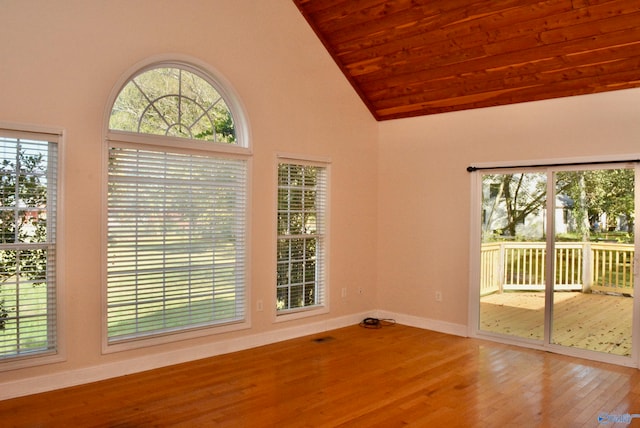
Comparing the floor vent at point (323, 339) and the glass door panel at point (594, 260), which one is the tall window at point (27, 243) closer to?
the floor vent at point (323, 339)

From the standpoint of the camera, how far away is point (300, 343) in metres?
5.09

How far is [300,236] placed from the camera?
545 centimetres

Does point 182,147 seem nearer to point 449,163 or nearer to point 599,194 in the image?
point 449,163

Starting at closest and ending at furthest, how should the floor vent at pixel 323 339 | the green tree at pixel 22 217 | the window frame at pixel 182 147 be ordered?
the green tree at pixel 22 217 < the window frame at pixel 182 147 < the floor vent at pixel 323 339

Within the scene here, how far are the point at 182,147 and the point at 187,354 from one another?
6.05 ft

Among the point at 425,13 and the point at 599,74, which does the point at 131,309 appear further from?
the point at 599,74

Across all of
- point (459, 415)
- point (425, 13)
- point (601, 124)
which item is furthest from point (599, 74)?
point (459, 415)

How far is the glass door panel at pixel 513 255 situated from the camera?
16.5 feet

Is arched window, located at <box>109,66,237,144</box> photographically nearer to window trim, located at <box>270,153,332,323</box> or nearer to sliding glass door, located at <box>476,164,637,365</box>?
window trim, located at <box>270,153,332,323</box>

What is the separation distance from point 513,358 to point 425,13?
3316 millimetres

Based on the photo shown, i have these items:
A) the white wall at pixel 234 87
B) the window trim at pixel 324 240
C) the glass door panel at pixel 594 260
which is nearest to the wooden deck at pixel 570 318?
the glass door panel at pixel 594 260

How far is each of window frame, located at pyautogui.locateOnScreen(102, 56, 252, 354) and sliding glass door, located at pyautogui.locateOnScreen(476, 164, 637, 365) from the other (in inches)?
100

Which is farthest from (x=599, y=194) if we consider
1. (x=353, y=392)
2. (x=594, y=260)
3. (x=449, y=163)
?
(x=353, y=392)

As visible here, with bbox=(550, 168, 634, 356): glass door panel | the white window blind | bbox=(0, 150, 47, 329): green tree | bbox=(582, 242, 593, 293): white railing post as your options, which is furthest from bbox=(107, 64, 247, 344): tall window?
bbox=(582, 242, 593, 293): white railing post
